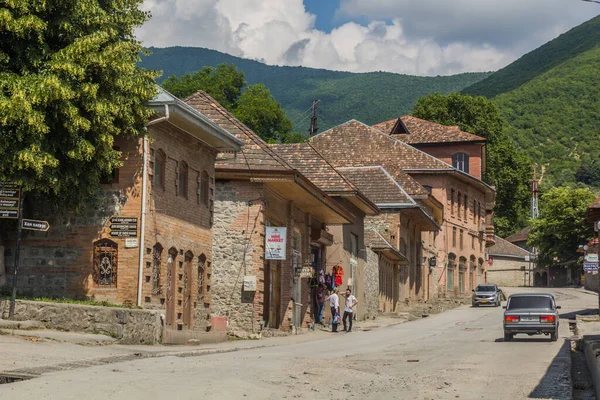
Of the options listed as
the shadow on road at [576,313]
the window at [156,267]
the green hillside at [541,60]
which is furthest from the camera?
the green hillside at [541,60]

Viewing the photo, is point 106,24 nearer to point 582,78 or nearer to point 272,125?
point 272,125

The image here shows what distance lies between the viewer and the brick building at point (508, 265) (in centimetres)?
11256

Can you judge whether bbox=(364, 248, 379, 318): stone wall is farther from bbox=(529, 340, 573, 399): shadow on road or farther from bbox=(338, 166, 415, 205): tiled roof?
bbox=(529, 340, 573, 399): shadow on road

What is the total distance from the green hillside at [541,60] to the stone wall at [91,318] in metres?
134

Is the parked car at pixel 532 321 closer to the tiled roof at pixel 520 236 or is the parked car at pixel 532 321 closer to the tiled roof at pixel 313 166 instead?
the tiled roof at pixel 313 166

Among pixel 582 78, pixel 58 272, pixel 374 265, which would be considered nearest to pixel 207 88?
pixel 374 265

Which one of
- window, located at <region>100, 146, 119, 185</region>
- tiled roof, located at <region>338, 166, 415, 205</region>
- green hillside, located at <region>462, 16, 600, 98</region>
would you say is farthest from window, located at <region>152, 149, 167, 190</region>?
green hillside, located at <region>462, 16, 600, 98</region>

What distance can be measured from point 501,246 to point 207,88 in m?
43.6

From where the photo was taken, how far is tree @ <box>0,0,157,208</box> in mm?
23609

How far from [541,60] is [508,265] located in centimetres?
6910

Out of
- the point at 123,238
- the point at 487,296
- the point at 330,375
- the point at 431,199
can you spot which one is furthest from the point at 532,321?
the point at 487,296

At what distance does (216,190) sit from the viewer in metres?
34.7

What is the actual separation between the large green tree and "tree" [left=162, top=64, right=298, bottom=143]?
718 inches

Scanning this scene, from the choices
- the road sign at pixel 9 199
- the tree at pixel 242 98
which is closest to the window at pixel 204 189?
the road sign at pixel 9 199
